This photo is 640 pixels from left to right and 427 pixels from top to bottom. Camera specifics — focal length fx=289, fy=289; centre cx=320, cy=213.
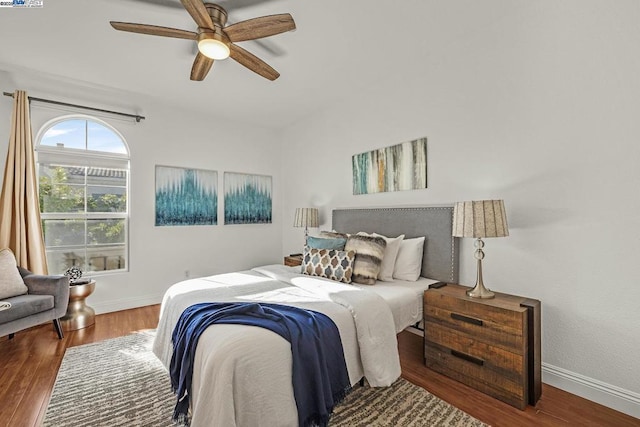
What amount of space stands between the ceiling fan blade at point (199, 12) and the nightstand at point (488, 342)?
2559mm

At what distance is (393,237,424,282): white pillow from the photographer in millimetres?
2777

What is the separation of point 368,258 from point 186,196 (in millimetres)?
2917

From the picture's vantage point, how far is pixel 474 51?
2.54 meters

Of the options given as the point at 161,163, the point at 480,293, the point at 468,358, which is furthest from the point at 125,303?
the point at 480,293

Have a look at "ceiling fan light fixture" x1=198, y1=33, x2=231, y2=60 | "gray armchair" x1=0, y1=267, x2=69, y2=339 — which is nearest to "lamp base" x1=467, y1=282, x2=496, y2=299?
"ceiling fan light fixture" x1=198, y1=33, x2=231, y2=60

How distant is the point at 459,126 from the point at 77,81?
4.26 meters

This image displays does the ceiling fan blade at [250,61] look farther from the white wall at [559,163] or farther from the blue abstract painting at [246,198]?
the blue abstract painting at [246,198]

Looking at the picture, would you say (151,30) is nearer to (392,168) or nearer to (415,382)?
(392,168)

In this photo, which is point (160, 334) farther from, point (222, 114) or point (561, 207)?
point (222, 114)

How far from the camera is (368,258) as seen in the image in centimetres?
269

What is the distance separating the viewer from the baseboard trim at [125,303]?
11.8 ft

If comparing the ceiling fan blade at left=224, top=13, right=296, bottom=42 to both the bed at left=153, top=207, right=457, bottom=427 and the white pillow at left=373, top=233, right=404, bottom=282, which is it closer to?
the bed at left=153, top=207, right=457, bottom=427

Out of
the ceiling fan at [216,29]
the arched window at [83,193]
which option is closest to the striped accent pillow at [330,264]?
the ceiling fan at [216,29]

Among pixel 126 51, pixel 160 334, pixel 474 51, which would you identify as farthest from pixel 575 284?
pixel 126 51
